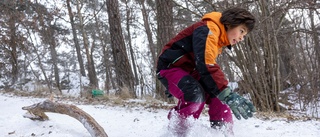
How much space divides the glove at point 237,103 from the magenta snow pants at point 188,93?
0.26 metres

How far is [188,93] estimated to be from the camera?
Result: 212 centimetres

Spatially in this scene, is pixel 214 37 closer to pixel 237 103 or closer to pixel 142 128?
pixel 237 103

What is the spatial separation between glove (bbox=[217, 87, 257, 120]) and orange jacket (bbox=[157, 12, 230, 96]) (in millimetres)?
48

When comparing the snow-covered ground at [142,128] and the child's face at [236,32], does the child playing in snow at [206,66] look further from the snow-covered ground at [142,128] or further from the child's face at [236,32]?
the snow-covered ground at [142,128]

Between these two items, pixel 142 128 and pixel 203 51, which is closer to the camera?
pixel 203 51

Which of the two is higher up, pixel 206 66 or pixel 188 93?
pixel 206 66

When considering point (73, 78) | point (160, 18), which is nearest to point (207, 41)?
point (160, 18)

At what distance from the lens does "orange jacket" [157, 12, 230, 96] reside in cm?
192

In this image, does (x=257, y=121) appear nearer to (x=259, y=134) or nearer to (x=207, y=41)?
(x=259, y=134)

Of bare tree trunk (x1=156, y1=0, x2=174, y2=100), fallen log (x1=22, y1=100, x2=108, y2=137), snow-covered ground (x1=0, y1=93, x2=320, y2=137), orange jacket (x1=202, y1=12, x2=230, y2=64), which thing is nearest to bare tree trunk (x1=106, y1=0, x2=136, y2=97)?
bare tree trunk (x1=156, y1=0, x2=174, y2=100)

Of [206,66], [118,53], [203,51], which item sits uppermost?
[118,53]

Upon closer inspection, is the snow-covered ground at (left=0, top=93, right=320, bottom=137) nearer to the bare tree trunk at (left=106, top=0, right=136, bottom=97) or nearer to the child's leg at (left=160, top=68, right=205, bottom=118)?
the child's leg at (left=160, top=68, right=205, bottom=118)

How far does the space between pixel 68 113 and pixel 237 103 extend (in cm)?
148

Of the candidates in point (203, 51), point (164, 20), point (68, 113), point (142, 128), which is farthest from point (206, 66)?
point (164, 20)
